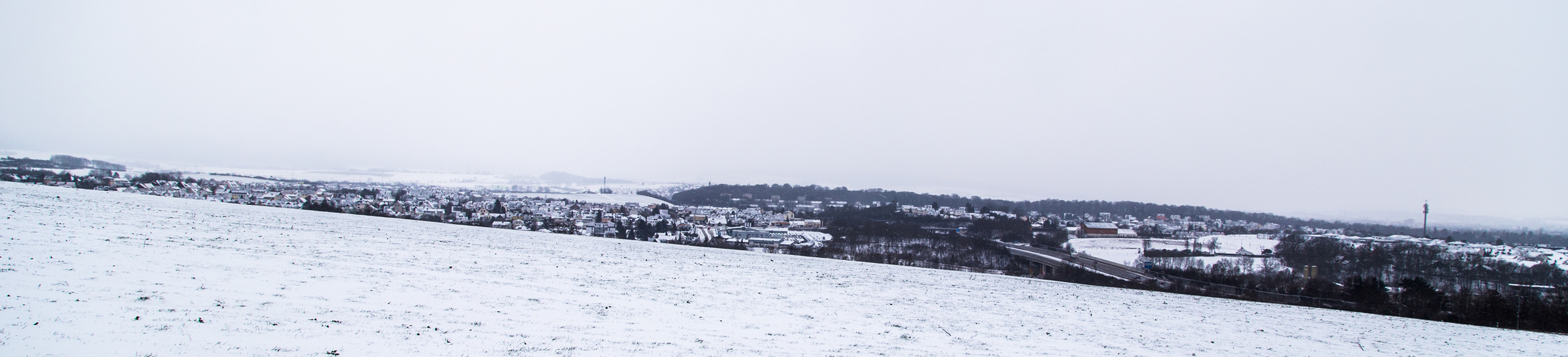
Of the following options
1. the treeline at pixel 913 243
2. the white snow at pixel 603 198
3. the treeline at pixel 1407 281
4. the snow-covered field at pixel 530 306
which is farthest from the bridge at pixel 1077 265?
the white snow at pixel 603 198

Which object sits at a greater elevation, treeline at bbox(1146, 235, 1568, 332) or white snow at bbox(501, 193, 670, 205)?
treeline at bbox(1146, 235, 1568, 332)

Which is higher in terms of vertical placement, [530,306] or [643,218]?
[530,306]

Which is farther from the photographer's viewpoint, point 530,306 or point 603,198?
point 603,198

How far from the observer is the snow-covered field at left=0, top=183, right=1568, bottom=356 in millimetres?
6410

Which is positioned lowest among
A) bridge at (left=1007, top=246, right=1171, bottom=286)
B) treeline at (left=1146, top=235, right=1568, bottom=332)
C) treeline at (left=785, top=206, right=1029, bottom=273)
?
bridge at (left=1007, top=246, right=1171, bottom=286)

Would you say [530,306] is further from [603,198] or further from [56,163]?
[56,163]

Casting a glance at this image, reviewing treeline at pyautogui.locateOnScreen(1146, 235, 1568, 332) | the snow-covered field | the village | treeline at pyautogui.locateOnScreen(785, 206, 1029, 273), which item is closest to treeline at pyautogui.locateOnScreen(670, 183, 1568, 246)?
A: the village

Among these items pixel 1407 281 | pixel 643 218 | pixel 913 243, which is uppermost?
pixel 1407 281

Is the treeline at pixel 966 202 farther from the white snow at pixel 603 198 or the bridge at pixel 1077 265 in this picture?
the bridge at pixel 1077 265

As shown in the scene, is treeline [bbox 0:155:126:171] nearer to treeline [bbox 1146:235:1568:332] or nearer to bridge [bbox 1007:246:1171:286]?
bridge [bbox 1007:246:1171:286]

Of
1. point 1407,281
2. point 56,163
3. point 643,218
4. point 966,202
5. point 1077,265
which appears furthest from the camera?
point 966,202

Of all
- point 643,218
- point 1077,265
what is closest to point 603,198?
point 643,218

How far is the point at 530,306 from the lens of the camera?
28.2ft

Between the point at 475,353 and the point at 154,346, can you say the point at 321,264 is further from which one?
the point at 475,353
